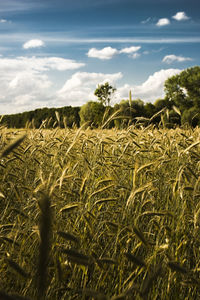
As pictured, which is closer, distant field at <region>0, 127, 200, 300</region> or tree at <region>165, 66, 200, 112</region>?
distant field at <region>0, 127, 200, 300</region>

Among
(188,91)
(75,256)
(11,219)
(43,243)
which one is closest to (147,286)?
(75,256)

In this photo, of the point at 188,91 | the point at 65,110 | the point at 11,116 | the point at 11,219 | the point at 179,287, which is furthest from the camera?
the point at 188,91

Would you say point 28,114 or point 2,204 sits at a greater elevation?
point 28,114

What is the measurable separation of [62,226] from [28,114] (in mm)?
31670

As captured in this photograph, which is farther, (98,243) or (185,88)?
(185,88)

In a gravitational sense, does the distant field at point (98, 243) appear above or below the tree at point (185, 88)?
below

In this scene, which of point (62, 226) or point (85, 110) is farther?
point (85, 110)

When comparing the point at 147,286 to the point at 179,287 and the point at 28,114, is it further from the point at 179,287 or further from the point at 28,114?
the point at 28,114

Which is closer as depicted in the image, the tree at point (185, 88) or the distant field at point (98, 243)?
the distant field at point (98, 243)

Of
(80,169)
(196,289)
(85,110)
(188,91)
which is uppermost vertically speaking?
(188,91)

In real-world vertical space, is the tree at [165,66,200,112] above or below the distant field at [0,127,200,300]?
above

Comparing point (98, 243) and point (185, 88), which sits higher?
point (185, 88)

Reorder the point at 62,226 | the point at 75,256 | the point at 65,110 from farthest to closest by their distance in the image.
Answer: the point at 65,110, the point at 62,226, the point at 75,256

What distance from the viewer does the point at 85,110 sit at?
2778cm
